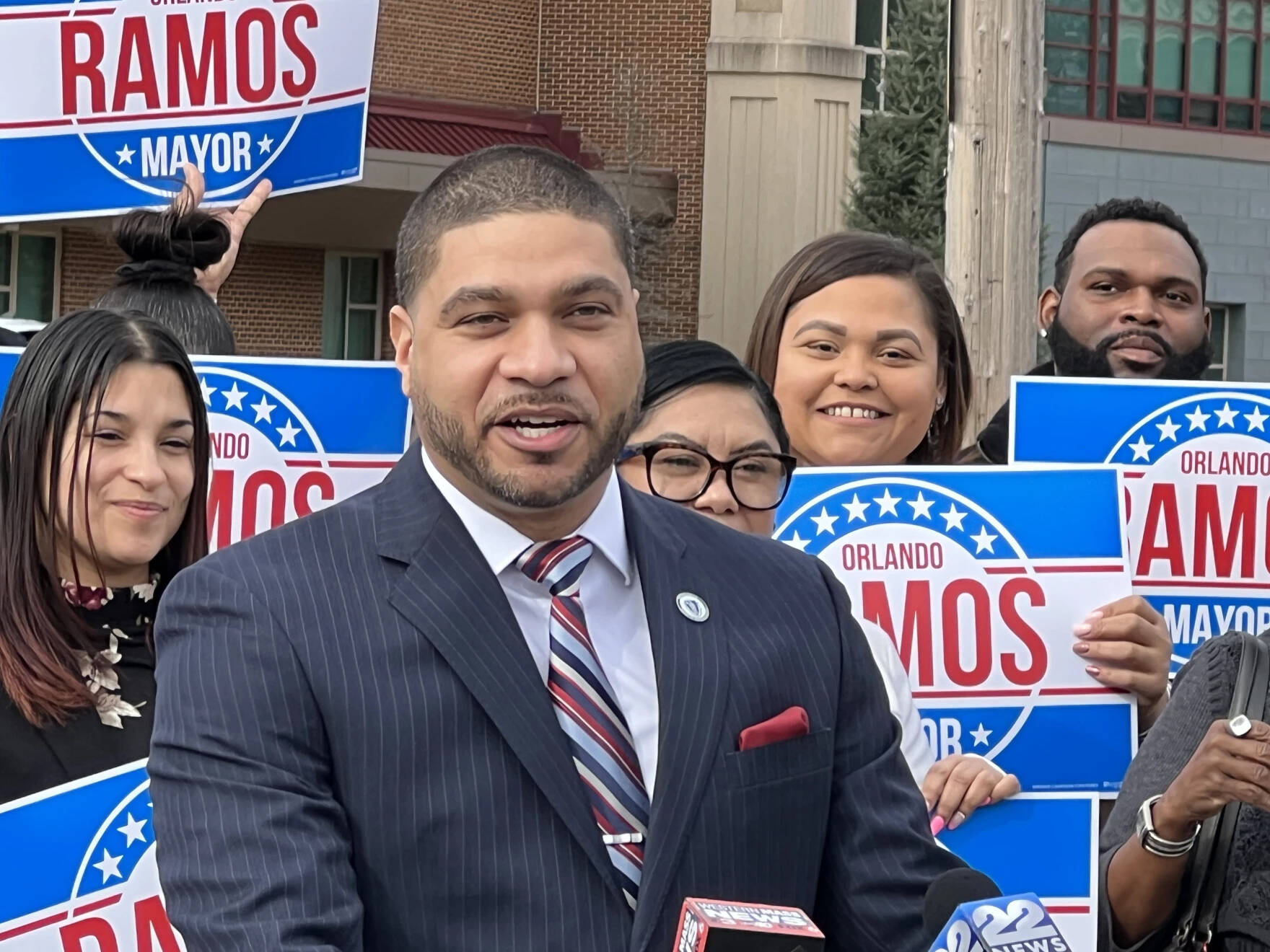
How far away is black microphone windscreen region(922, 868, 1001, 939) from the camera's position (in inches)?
72.1

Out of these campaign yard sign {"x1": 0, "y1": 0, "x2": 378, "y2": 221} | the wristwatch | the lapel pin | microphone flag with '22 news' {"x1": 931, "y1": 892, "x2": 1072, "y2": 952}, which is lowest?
the wristwatch

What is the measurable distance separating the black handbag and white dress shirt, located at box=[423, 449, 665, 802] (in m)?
1.51

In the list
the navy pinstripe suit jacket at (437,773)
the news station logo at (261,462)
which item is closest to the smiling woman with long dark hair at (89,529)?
the news station logo at (261,462)

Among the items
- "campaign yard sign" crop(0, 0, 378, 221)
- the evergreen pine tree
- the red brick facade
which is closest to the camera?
"campaign yard sign" crop(0, 0, 378, 221)

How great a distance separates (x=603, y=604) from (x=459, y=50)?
22.5 meters

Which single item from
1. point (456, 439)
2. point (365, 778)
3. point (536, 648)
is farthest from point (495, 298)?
point (365, 778)

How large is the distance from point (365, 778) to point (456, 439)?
0.38m

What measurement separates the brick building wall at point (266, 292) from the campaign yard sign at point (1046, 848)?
1960 centimetres

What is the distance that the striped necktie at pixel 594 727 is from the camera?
2029 mm

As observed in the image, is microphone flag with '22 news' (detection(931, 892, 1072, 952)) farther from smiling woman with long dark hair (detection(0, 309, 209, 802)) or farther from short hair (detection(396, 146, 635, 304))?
smiling woman with long dark hair (detection(0, 309, 209, 802))

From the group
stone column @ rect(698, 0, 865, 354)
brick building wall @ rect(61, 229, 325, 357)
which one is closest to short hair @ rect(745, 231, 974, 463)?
brick building wall @ rect(61, 229, 325, 357)

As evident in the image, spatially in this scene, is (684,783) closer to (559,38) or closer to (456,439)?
(456,439)

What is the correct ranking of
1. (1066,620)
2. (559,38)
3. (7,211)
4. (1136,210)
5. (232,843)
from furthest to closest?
(559,38)
(7,211)
(1136,210)
(1066,620)
(232,843)

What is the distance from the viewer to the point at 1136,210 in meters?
4.76
